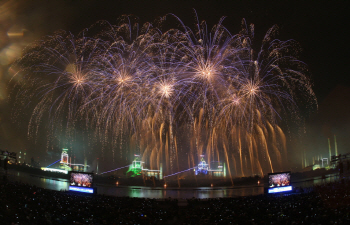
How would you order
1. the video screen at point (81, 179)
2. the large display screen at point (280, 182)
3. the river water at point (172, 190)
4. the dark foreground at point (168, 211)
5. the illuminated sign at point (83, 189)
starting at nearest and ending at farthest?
the dark foreground at point (168, 211) < the large display screen at point (280, 182) < the illuminated sign at point (83, 189) < the video screen at point (81, 179) < the river water at point (172, 190)

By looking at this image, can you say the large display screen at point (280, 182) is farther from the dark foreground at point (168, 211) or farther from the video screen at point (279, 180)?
the dark foreground at point (168, 211)

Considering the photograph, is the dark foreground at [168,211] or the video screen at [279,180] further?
the video screen at [279,180]

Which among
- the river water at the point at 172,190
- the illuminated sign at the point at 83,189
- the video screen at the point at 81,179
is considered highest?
the video screen at the point at 81,179

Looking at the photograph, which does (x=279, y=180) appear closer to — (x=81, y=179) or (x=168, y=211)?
(x=168, y=211)

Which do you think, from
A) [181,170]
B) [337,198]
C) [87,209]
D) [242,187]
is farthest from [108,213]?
[181,170]

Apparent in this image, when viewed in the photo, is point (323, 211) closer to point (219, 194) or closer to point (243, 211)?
point (243, 211)

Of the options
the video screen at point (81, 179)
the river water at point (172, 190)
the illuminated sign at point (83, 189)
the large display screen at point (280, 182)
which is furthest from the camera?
the river water at point (172, 190)

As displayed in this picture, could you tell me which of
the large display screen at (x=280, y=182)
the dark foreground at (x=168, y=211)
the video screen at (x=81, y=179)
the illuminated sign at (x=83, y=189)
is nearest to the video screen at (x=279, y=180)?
the large display screen at (x=280, y=182)
